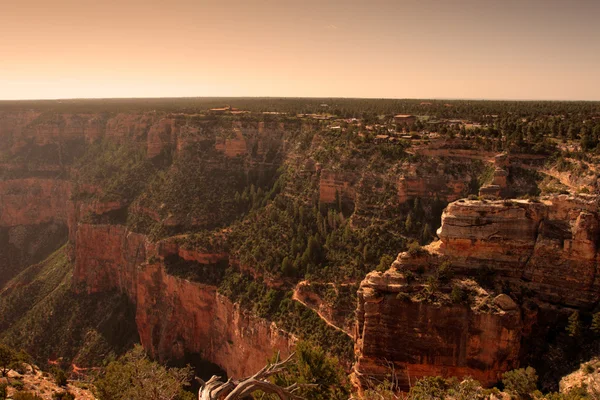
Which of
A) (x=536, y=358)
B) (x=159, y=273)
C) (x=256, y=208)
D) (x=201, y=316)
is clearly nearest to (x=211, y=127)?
(x=256, y=208)

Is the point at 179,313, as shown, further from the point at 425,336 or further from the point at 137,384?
the point at 425,336

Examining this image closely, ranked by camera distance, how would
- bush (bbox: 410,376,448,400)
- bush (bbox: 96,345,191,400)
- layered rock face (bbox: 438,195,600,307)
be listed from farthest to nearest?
layered rock face (bbox: 438,195,600,307) → bush (bbox: 96,345,191,400) → bush (bbox: 410,376,448,400)

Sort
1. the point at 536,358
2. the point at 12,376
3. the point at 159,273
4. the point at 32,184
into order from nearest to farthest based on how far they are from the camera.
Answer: the point at 536,358
the point at 12,376
the point at 159,273
the point at 32,184

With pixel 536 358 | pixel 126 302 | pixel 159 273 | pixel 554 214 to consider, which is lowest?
pixel 126 302

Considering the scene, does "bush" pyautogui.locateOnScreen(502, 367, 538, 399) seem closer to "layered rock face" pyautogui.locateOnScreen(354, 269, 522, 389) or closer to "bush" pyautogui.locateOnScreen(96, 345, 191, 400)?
"layered rock face" pyautogui.locateOnScreen(354, 269, 522, 389)

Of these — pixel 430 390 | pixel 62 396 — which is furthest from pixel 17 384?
pixel 430 390

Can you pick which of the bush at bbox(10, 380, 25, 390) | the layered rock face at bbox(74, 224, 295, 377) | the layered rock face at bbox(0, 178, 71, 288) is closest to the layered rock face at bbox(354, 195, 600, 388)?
the layered rock face at bbox(74, 224, 295, 377)

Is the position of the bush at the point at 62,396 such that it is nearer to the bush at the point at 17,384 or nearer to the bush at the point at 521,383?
the bush at the point at 17,384

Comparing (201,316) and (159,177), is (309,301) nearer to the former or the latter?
(201,316)
